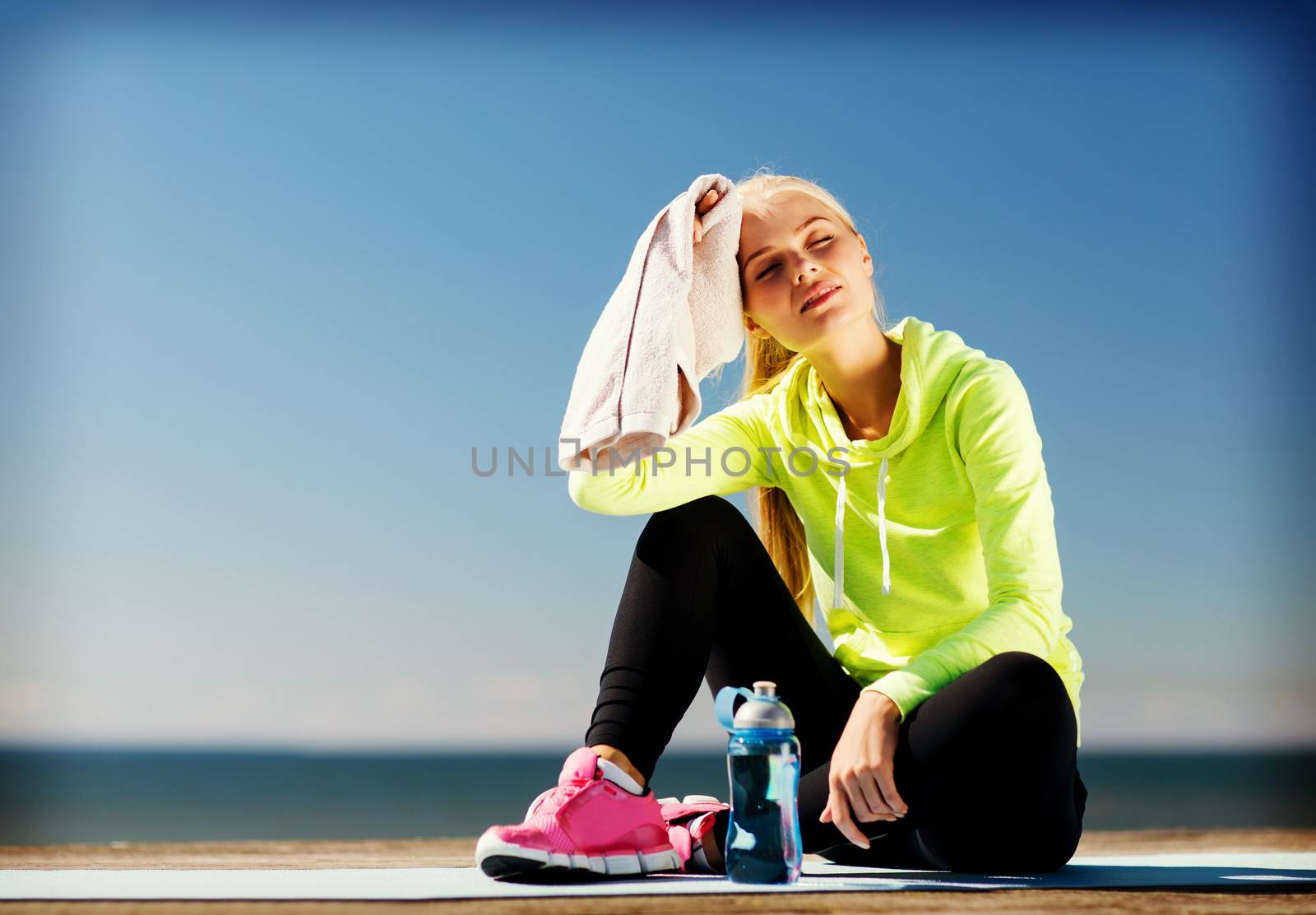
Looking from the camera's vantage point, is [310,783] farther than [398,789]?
Yes

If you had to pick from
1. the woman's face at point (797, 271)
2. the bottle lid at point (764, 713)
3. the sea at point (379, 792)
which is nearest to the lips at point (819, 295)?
the woman's face at point (797, 271)

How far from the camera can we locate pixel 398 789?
15.7 meters

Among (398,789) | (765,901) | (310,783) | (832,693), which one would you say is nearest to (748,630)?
(832,693)

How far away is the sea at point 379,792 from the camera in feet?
35.2

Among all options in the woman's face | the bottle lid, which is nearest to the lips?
the woman's face

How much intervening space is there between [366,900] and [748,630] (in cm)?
66

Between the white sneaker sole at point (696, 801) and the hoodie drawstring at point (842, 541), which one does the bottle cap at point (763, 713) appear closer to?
the white sneaker sole at point (696, 801)

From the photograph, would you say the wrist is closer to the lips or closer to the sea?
the lips

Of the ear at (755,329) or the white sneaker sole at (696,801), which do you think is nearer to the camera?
the white sneaker sole at (696,801)

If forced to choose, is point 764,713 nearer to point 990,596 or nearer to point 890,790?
point 890,790

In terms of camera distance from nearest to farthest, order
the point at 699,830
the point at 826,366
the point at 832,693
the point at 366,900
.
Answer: the point at 366,900 → the point at 699,830 → the point at 832,693 → the point at 826,366

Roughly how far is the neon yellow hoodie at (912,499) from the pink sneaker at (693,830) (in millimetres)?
312

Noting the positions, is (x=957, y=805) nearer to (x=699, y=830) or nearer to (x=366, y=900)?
(x=699, y=830)

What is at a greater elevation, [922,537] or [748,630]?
[922,537]
